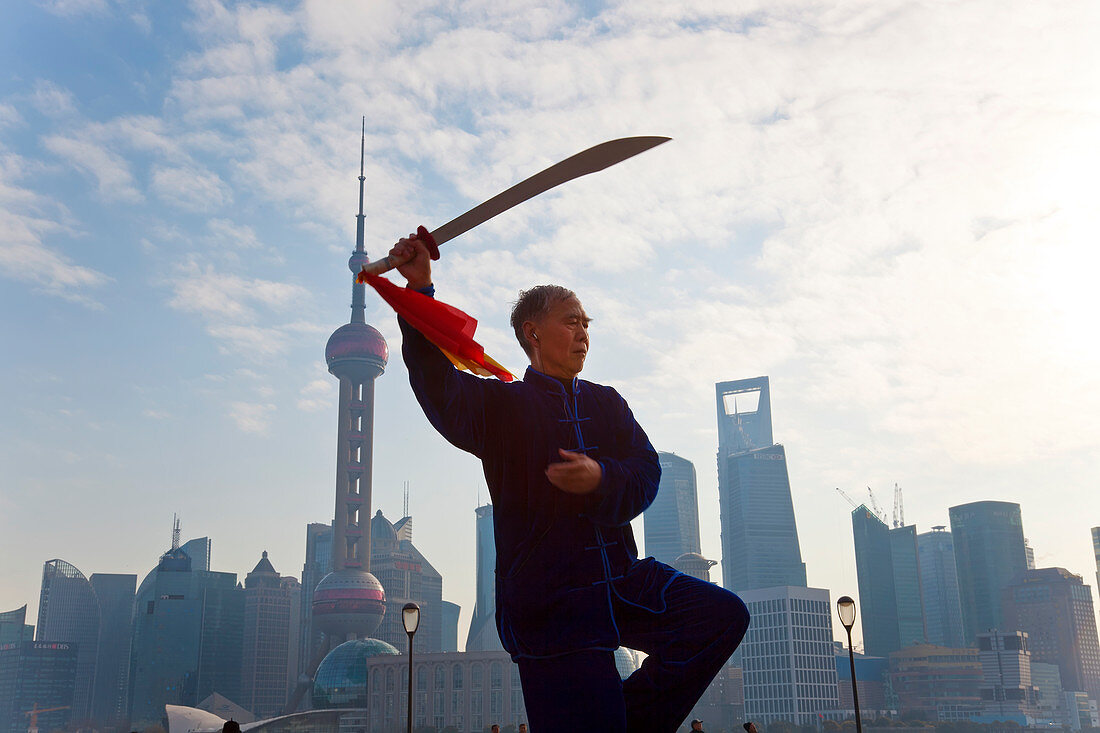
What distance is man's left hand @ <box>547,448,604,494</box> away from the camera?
13.0 ft

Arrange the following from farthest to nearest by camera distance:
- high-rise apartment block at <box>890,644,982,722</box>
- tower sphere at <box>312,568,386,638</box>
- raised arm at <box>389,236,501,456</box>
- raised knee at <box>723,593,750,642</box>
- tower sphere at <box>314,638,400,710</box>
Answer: high-rise apartment block at <box>890,644,982,722</box> < tower sphere at <box>312,568,386,638</box> < tower sphere at <box>314,638,400,710</box> < raised arm at <box>389,236,501,456</box> < raised knee at <box>723,593,750,642</box>

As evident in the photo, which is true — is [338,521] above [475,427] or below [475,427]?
above

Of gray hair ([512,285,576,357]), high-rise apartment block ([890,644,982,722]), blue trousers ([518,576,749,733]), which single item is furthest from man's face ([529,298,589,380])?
high-rise apartment block ([890,644,982,722])

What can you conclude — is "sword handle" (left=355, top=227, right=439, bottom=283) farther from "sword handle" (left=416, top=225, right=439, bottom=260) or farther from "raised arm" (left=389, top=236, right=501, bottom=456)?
"raised arm" (left=389, top=236, right=501, bottom=456)

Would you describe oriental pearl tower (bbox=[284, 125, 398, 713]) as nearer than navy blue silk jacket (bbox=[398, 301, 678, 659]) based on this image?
No

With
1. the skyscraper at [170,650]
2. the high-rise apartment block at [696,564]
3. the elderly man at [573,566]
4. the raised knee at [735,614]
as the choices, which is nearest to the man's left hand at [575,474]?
the elderly man at [573,566]

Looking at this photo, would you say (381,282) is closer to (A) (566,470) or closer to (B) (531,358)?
(B) (531,358)

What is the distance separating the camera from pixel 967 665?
586 ft

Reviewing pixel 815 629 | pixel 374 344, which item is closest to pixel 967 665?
pixel 815 629

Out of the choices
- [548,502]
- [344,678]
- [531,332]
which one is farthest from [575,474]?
[344,678]

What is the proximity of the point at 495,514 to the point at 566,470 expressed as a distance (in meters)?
0.57

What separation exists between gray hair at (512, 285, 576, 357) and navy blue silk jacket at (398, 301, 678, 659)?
1.24 feet

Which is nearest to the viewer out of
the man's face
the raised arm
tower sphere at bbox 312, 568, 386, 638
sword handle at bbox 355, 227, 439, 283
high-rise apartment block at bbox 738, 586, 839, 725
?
the raised arm

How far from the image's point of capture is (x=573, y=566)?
4.22m
